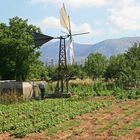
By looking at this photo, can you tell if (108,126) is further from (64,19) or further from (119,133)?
(64,19)

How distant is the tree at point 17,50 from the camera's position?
116 feet

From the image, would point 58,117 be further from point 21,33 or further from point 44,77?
point 44,77

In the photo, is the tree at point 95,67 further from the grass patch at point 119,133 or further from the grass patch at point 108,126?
the grass patch at point 119,133

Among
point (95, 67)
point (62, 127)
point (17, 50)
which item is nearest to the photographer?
point (62, 127)

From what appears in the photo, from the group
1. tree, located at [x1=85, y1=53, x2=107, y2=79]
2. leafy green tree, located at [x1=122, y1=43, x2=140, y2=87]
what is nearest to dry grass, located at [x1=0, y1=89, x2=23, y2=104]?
leafy green tree, located at [x1=122, y1=43, x2=140, y2=87]

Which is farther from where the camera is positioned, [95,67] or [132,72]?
[95,67]

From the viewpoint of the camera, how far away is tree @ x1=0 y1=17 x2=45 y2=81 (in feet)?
116

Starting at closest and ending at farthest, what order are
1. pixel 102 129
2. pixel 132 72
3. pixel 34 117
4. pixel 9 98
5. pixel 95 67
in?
pixel 102 129 < pixel 34 117 < pixel 9 98 < pixel 132 72 < pixel 95 67

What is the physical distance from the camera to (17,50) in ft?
116

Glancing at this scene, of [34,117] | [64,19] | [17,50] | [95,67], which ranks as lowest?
[34,117]

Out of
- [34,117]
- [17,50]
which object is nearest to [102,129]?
[34,117]

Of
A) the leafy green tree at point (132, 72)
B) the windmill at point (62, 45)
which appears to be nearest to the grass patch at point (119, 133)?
the windmill at point (62, 45)

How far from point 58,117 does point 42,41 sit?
55.5 ft

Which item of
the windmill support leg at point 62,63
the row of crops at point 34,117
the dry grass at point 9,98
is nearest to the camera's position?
the row of crops at point 34,117
